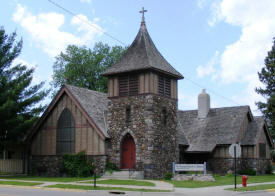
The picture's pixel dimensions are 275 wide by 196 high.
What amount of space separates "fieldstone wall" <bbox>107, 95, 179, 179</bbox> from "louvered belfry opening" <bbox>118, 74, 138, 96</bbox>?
1.38ft

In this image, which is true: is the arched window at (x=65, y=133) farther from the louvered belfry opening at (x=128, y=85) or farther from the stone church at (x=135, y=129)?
the louvered belfry opening at (x=128, y=85)

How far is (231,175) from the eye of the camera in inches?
1292

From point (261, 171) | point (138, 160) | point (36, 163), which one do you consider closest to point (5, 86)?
point (36, 163)

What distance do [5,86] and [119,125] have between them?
9573 mm

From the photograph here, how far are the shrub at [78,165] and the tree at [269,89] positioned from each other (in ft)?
69.3

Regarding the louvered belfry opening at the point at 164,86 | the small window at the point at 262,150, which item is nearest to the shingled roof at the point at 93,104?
the louvered belfry opening at the point at 164,86

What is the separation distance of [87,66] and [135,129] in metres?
29.1

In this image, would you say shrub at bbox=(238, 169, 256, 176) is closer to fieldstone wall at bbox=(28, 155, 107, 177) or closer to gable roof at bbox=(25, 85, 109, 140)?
fieldstone wall at bbox=(28, 155, 107, 177)

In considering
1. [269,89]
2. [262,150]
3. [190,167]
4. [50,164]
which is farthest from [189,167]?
[269,89]

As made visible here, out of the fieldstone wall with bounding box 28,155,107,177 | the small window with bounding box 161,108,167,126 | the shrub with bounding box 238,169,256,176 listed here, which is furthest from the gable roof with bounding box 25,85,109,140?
the shrub with bounding box 238,169,256,176

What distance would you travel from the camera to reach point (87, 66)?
2263 inches

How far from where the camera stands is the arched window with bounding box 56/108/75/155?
1266 inches

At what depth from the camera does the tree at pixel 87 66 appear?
5712 cm

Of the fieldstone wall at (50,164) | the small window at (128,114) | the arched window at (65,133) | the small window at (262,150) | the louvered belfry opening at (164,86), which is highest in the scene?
the louvered belfry opening at (164,86)
